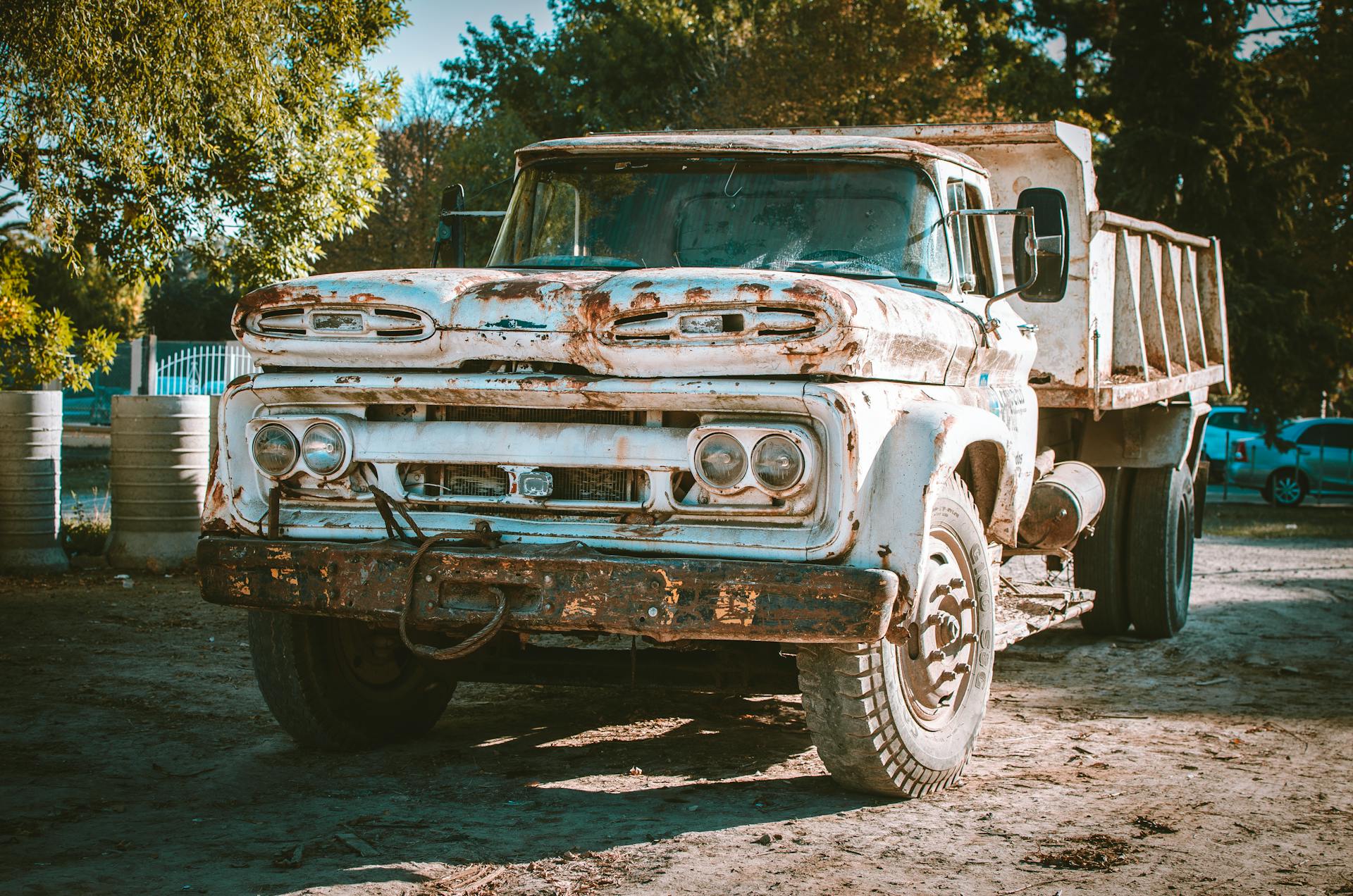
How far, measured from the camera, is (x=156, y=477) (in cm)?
1060

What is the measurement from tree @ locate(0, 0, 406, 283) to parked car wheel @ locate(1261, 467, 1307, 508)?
51.5 ft

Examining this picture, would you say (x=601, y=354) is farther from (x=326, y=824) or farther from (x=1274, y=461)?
(x=1274, y=461)

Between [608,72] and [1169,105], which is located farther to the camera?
[608,72]

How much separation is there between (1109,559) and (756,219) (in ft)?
14.6

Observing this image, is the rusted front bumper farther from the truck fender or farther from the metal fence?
the metal fence

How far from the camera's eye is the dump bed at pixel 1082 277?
25.1 feet

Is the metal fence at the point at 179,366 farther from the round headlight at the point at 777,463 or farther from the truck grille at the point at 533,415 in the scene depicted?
the round headlight at the point at 777,463

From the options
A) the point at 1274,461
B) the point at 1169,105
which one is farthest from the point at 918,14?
the point at 1274,461

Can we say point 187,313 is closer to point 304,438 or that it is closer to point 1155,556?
point 1155,556

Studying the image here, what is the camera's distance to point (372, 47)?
12844 millimetres

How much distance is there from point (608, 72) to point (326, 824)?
3299cm

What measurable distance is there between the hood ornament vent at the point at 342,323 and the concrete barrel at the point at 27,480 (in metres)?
6.37

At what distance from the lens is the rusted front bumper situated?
13.8 ft

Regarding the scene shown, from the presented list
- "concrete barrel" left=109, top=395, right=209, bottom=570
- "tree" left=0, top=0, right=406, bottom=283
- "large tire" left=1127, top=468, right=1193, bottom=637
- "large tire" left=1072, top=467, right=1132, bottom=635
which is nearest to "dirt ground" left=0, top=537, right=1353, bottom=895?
"large tire" left=1127, top=468, right=1193, bottom=637
